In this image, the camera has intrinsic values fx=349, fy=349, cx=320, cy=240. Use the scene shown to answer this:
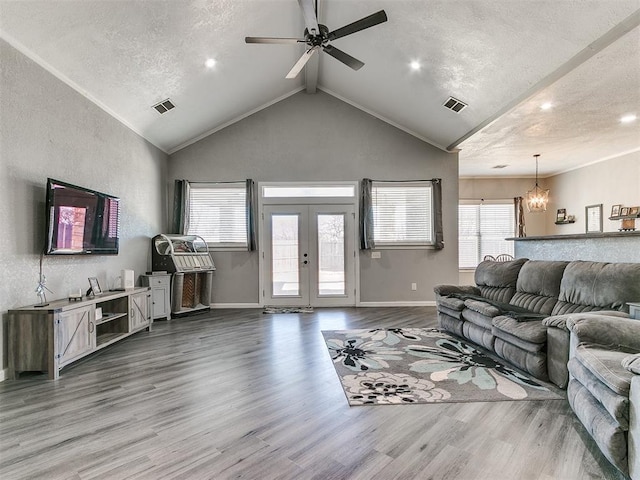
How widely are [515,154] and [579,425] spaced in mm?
6038

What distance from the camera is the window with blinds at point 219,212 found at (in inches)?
271

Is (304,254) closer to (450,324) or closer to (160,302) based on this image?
(160,302)

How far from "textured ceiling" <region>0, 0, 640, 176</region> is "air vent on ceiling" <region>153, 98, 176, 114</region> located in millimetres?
106

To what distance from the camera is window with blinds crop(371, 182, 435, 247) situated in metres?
6.97

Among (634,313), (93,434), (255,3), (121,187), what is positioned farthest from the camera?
(121,187)

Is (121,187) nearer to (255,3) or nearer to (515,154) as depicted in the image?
(255,3)

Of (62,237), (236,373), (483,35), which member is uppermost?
Result: (483,35)

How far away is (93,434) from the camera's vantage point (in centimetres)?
223

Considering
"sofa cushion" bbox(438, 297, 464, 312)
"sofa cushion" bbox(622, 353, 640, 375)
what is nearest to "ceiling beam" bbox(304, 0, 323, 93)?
"sofa cushion" bbox(438, 297, 464, 312)

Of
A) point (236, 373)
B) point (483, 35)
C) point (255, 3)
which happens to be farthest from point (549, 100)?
point (236, 373)

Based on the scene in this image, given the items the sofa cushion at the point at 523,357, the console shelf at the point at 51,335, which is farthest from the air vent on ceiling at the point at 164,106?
the sofa cushion at the point at 523,357

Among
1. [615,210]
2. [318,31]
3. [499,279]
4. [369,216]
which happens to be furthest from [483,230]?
[318,31]

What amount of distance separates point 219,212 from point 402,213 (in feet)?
11.9

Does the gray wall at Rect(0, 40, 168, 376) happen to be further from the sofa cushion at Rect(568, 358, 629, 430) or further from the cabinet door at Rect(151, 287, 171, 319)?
the sofa cushion at Rect(568, 358, 629, 430)
